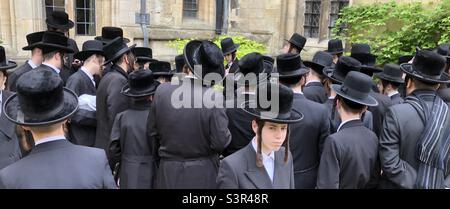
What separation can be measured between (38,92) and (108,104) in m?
2.27

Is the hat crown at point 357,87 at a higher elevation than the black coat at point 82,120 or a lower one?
higher

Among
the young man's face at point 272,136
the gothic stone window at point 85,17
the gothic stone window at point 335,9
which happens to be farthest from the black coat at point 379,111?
the gothic stone window at point 85,17

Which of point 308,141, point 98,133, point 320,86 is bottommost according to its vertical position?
point 98,133

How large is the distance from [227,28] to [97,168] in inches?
493

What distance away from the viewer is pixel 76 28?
1142cm

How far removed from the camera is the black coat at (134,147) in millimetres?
3822

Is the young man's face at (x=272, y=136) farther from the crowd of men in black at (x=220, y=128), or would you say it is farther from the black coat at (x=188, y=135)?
the black coat at (x=188, y=135)

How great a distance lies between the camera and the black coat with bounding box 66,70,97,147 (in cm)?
443

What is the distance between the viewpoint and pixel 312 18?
12.5 metres

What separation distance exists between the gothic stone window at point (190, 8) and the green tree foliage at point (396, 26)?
18.5ft

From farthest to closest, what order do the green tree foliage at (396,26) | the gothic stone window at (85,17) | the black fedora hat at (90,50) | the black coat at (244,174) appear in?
1. the gothic stone window at (85,17)
2. the green tree foliage at (396,26)
3. the black fedora hat at (90,50)
4. the black coat at (244,174)

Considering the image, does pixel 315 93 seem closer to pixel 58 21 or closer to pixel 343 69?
pixel 343 69

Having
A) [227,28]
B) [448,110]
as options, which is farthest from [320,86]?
[227,28]
